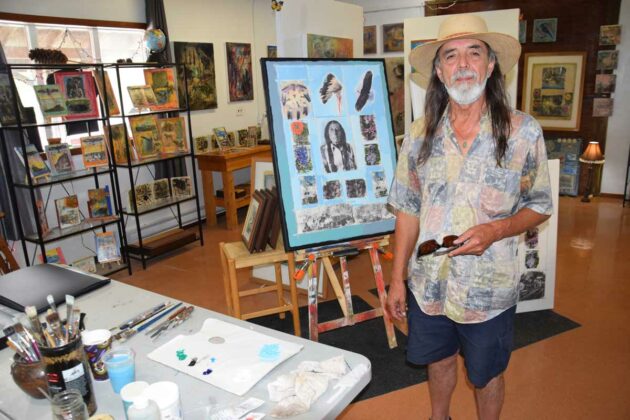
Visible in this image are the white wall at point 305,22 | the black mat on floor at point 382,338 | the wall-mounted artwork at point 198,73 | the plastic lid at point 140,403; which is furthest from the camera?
the wall-mounted artwork at point 198,73

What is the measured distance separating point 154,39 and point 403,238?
134 inches

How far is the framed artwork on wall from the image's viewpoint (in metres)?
5.67

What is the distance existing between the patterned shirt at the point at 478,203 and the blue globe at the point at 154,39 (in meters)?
3.42

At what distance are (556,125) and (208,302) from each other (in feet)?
15.9

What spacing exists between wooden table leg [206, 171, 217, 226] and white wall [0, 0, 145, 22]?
1.68 meters

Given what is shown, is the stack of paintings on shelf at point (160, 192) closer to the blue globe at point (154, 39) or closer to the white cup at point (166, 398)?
the blue globe at point (154, 39)

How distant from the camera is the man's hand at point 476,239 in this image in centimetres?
146

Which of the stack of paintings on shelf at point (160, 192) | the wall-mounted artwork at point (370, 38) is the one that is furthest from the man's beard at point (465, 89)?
the wall-mounted artwork at point (370, 38)

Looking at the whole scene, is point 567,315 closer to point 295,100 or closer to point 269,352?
point 295,100

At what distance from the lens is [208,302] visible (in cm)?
348

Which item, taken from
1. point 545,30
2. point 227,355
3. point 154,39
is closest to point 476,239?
point 227,355

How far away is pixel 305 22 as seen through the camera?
306 centimetres

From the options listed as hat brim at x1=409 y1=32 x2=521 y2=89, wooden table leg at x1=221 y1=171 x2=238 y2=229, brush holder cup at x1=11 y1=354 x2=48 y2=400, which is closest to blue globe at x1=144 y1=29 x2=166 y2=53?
wooden table leg at x1=221 y1=171 x2=238 y2=229

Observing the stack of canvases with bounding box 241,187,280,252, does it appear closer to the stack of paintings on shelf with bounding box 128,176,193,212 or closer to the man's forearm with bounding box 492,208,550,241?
the man's forearm with bounding box 492,208,550,241
